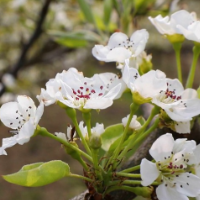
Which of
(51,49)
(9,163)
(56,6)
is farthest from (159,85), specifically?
(9,163)

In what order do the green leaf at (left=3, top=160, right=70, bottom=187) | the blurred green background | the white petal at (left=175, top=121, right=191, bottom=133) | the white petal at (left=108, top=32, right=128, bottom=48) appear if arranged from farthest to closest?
the blurred green background, the white petal at (left=108, top=32, right=128, bottom=48), the white petal at (left=175, top=121, right=191, bottom=133), the green leaf at (left=3, top=160, right=70, bottom=187)

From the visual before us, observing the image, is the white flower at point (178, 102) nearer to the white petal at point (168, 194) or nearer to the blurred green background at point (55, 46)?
the white petal at point (168, 194)

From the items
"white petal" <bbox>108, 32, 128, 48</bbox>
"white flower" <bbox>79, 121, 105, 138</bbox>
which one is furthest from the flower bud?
"white petal" <bbox>108, 32, 128, 48</bbox>

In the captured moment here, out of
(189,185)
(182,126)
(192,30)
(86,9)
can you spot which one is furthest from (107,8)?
(189,185)

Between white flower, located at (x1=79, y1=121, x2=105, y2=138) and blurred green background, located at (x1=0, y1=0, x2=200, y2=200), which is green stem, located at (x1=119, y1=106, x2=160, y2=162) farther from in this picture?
blurred green background, located at (x1=0, y1=0, x2=200, y2=200)

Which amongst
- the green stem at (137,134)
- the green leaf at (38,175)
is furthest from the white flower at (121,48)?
the green leaf at (38,175)
